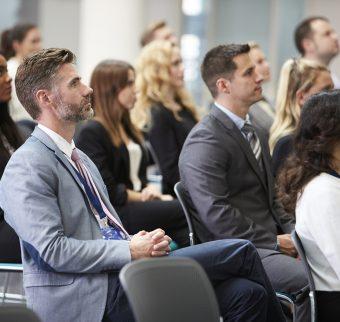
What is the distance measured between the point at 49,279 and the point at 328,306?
106 centimetres

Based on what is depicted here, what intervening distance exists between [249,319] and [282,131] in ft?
6.26

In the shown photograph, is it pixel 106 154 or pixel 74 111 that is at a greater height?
pixel 74 111

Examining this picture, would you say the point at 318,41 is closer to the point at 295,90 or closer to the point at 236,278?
the point at 295,90

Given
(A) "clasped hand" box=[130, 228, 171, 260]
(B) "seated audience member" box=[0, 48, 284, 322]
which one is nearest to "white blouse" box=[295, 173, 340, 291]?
(B) "seated audience member" box=[0, 48, 284, 322]

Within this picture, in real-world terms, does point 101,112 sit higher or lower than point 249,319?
higher

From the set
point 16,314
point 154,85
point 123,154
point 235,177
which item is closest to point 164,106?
point 154,85

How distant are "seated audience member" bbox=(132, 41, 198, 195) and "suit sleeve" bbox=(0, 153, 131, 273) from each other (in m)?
2.51

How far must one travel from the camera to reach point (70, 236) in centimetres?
313

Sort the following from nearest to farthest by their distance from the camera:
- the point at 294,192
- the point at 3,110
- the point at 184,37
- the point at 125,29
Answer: the point at 294,192 < the point at 3,110 < the point at 125,29 < the point at 184,37

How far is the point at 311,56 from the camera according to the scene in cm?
717

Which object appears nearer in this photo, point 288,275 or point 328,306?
point 328,306

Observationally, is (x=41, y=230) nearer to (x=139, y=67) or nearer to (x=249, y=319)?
(x=249, y=319)

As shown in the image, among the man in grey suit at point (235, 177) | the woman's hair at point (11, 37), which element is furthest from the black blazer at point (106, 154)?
the woman's hair at point (11, 37)

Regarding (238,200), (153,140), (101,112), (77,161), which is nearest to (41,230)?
(77,161)
